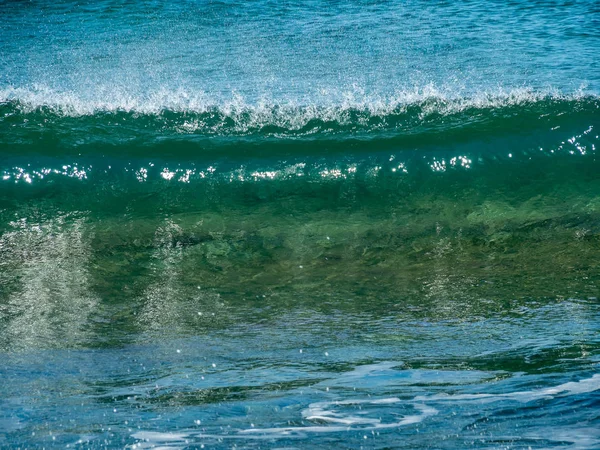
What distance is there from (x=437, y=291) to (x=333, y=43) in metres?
6.81

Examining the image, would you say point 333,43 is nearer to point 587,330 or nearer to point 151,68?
point 151,68

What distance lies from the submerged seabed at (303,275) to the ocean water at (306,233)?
19 millimetres

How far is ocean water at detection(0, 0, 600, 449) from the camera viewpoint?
313 centimetres

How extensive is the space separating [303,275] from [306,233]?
3.16ft

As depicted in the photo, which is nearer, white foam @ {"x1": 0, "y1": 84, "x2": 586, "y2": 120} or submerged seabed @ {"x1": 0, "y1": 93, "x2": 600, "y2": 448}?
submerged seabed @ {"x1": 0, "y1": 93, "x2": 600, "y2": 448}

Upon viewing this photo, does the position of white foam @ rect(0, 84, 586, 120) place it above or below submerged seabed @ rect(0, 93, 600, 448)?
above

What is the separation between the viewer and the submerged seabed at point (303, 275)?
306 cm

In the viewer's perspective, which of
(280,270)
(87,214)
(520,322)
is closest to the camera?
(520,322)

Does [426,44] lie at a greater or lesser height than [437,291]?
greater

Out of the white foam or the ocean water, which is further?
the white foam

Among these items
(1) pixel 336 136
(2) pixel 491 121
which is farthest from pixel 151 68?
(2) pixel 491 121

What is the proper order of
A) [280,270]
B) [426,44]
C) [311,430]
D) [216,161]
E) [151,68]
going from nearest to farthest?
[311,430] → [280,270] → [216,161] → [151,68] → [426,44]

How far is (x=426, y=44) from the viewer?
35.0ft

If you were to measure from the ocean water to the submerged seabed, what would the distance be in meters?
0.02
